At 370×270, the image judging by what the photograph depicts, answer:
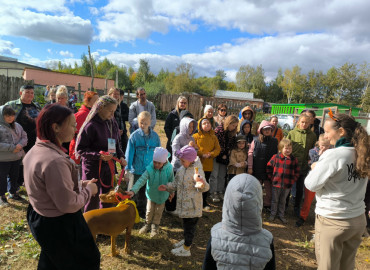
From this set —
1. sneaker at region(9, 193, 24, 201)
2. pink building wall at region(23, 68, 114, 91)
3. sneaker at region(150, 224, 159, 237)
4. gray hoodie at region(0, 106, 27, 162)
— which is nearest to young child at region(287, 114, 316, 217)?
sneaker at region(150, 224, 159, 237)

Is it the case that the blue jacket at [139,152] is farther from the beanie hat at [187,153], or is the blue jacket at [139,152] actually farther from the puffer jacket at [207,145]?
the puffer jacket at [207,145]

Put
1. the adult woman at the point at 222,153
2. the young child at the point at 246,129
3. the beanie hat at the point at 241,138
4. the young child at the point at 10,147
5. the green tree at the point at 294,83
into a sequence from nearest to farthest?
the young child at the point at 10,147 → the beanie hat at the point at 241,138 → the adult woman at the point at 222,153 → the young child at the point at 246,129 → the green tree at the point at 294,83

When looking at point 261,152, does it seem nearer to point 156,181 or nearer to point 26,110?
point 156,181

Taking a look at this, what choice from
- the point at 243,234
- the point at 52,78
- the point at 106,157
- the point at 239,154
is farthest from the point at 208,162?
the point at 52,78

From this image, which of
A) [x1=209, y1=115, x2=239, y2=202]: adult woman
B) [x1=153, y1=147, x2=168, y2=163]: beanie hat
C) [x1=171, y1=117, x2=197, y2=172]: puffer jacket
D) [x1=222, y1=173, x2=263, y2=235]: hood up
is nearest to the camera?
[x1=222, y1=173, x2=263, y2=235]: hood up

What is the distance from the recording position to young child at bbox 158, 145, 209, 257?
3100 millimetres

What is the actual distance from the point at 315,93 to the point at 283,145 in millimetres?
50659

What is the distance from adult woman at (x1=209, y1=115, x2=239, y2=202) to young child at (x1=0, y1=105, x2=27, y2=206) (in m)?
3.78

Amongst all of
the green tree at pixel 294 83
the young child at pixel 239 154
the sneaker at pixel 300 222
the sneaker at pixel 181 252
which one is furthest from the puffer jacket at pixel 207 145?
the green tree at pixel 294 83

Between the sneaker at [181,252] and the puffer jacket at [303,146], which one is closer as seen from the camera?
the sneaker at [181,252]

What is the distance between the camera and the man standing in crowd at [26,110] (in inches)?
175

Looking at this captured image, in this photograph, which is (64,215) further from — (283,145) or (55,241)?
(283,145)

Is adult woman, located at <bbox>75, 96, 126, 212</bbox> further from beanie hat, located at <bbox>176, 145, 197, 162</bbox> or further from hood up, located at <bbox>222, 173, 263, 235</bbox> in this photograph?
hood up, located at <bbox>222, 173, 263, 235</bbox>

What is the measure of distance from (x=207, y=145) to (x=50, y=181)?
3377 mm
